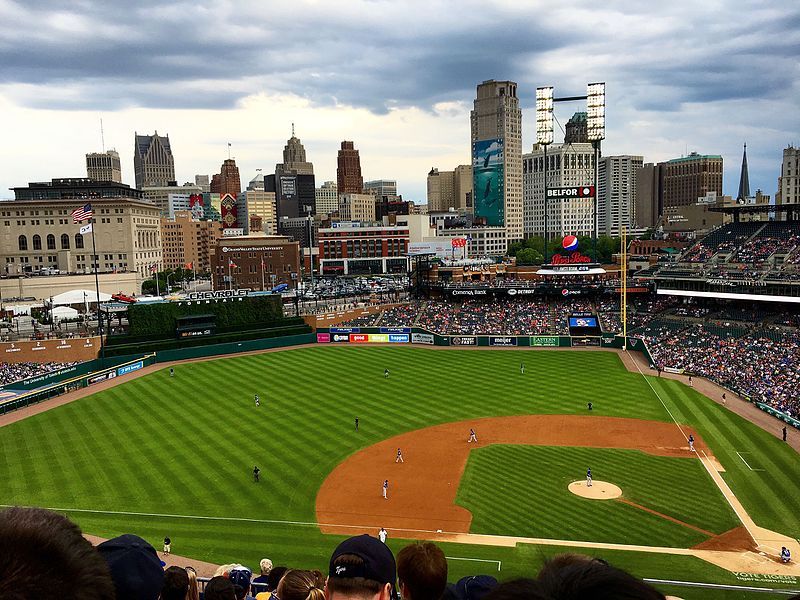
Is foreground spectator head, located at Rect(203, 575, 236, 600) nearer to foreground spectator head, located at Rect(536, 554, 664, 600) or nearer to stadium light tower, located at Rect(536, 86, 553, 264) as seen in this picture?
foreground spectator head, located at Rect(536, 554, 664, 600)

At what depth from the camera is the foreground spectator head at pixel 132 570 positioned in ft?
12.3

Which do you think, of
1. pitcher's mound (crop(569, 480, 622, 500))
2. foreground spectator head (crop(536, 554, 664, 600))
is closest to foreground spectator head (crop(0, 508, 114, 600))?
foreground spectator head (crop(536, 554, 664, 600))

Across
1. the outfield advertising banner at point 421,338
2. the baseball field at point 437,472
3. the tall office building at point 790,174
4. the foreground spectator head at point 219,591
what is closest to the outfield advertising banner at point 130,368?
the baseball field at point 437,472

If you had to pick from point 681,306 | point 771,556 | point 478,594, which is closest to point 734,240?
point 681,306

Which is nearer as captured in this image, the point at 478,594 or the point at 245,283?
the point at 478,594

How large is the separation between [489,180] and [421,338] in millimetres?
133269

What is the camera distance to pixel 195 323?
221ft

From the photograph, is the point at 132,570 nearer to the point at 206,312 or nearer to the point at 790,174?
the point at 206,312

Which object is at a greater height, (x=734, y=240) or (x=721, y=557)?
(x=734, y=240)

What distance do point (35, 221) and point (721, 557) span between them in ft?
398

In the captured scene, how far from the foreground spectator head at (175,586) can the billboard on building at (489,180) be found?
622 feet

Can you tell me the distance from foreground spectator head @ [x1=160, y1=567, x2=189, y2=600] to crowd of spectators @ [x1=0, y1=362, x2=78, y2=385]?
51344mm

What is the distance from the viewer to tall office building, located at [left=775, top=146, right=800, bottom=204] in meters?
160

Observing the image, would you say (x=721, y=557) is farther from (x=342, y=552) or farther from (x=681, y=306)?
(x=681, y=306)
